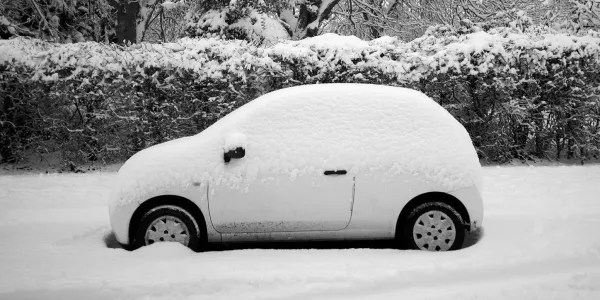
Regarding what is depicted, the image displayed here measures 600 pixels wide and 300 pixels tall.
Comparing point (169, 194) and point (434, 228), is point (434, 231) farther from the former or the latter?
point (169, 194)

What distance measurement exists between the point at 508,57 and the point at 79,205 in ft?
25.7

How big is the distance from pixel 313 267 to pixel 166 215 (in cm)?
157

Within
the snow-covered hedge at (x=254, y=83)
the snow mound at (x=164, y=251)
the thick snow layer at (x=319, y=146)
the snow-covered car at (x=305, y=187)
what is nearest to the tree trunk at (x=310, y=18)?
the snow-covered hedge at (x=254, y=83)

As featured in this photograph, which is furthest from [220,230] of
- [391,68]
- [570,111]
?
[570,111]

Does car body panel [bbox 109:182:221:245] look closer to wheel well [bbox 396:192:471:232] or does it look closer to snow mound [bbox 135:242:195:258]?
snow mound [bbox 135:242:195:258]

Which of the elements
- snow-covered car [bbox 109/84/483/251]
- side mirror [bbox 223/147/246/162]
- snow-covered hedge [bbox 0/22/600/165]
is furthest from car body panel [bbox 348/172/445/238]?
snow-covered hedge [bbox 0/22/600/165]

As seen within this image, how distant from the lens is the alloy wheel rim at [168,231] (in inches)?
208

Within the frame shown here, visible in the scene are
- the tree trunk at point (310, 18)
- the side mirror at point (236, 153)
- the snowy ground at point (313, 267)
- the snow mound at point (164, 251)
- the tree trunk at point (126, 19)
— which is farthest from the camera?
the tree trunk at point (310, 18)

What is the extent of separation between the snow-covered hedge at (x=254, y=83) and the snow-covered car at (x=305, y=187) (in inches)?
183

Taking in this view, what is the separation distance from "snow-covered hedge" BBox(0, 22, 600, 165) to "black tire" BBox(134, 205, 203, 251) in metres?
4.92

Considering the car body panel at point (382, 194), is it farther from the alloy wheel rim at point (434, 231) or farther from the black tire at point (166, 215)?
the black tire at point (166, 215)

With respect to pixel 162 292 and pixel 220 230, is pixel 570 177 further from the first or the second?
pixel 162 292

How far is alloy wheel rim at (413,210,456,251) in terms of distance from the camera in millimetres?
5375

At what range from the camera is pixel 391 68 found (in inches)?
397
